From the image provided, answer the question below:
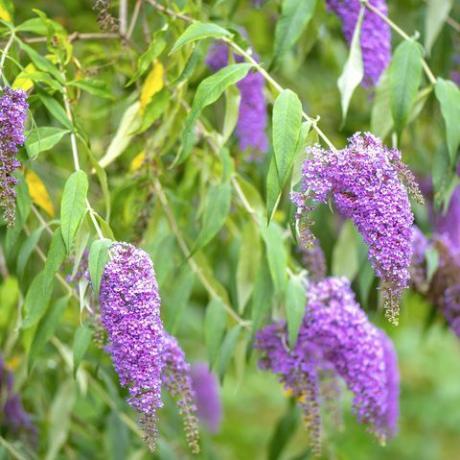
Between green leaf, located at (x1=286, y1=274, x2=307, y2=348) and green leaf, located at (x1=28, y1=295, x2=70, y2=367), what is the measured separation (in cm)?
56

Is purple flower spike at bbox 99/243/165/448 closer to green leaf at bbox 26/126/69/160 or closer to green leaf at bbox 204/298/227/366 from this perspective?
green leaf at bbox 26/126/69/160

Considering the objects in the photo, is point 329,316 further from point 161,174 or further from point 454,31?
point 454,31

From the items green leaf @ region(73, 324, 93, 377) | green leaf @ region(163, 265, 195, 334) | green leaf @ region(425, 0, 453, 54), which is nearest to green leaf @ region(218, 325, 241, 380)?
green leaf @ region(163, 265, 195, 334)

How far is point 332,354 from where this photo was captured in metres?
2.47

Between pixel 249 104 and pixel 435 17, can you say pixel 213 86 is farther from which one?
pixel 435 17

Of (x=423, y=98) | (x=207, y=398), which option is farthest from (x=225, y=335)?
(x=207, y=398)

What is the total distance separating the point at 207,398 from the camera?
176 inches

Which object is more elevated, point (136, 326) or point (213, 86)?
point (213, 86)

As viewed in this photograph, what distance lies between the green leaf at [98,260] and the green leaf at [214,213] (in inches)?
23.4

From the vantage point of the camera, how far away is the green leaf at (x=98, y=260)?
1828 millimetres

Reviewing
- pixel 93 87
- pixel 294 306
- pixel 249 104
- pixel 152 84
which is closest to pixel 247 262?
pixel 294 306

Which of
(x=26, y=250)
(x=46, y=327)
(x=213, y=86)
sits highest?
(x=213, y=86)

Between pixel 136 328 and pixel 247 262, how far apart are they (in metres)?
0.94

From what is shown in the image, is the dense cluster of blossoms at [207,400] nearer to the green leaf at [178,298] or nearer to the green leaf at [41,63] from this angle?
the green leaf at [178,298]
